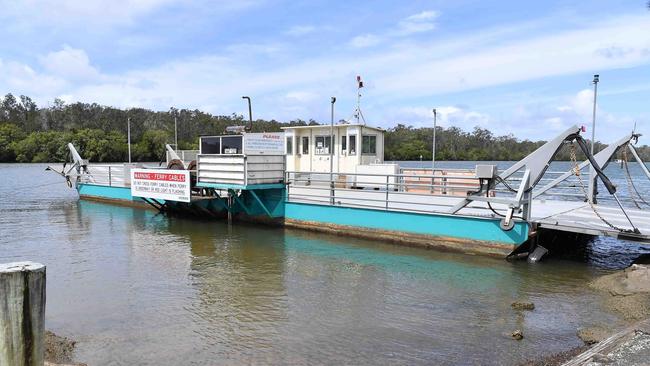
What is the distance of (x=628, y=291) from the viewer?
8.40 metres

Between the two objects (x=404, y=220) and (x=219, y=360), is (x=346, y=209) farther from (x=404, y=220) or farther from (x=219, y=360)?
(x=219, y=360)

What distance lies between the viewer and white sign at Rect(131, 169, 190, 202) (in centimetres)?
1686

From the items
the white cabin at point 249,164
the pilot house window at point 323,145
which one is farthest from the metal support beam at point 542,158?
the pilot house window at point 323,145

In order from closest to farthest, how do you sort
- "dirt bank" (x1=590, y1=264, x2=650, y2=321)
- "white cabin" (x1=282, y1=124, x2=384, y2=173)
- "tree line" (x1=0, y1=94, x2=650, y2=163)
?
"dirt bank" (x1=590, y1=264, x2=650, y2=321) < "white cabin" (x1=282, y1=124, x2=384, y2=173) < "tree line" (x1=0, y1=94, x2=650, y2=163)

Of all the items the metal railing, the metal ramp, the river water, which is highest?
the metal railing

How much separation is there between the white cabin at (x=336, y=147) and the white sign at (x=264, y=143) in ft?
8.46

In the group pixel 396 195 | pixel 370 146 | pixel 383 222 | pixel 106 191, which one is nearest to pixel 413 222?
pixel 383 222

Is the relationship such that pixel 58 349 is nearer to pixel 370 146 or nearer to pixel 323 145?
pixel 323 145

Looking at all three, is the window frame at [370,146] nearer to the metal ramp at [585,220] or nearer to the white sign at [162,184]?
the metal ramp at [585,220]

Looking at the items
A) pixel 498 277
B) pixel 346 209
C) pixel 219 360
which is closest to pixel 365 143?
pixel 346 209

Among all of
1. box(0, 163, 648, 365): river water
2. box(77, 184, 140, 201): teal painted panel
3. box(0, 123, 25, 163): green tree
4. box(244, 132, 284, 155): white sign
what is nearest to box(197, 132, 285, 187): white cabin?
box(244, 132, 284, 155): white sign

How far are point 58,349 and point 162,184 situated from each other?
40.3 ft

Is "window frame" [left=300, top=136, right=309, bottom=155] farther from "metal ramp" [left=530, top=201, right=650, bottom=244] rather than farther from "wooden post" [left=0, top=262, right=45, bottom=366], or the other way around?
"wooden post" [left=0, top=262, right=45, bottom=366]

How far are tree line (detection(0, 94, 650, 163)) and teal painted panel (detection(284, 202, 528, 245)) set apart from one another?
43.3m
